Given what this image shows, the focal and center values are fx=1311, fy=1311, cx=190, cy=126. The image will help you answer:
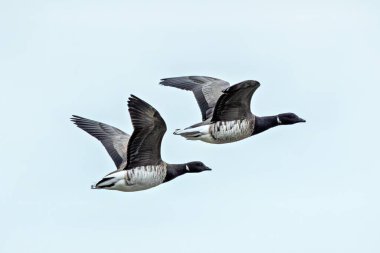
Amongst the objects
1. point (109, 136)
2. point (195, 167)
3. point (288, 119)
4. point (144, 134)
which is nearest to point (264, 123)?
point (288, 119)

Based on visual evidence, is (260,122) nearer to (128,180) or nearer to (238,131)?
(238,131)

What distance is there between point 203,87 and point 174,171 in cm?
483

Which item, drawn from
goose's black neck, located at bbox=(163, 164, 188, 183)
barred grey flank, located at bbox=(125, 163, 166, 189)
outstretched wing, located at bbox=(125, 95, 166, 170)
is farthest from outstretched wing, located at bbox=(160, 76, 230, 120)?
outstretched wing, located at bbox=(125, 95, 166, 170)

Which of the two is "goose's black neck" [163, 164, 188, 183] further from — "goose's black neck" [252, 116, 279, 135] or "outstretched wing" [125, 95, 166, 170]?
"goose's black neck" [252, 116, 279, 135]

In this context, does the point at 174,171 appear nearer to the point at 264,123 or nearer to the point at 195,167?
the point at 195,167

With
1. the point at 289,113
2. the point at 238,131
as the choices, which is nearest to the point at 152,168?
the point at 238,131

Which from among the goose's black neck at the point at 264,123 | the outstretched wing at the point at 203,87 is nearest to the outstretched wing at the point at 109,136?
the outstretched wing at the point at 203,87

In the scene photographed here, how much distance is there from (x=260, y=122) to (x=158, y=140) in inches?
147

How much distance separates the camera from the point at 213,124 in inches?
1203

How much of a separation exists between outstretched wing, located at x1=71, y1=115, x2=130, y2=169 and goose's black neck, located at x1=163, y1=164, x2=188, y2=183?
4.83ft

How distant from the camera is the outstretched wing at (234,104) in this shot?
2934 cm

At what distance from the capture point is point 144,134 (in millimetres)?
27953

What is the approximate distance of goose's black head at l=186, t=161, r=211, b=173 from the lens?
30.2 m

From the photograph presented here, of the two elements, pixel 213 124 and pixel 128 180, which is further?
pixel 213 124
